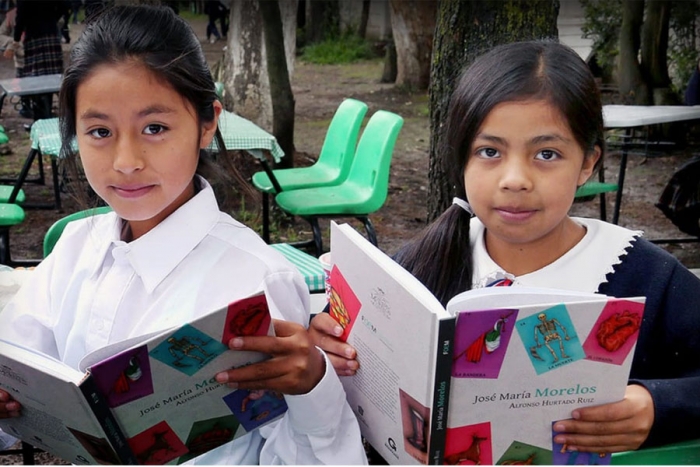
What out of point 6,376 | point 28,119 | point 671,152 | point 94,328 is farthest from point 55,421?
point 28,119

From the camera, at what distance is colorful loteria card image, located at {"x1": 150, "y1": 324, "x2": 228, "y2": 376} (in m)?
1.19

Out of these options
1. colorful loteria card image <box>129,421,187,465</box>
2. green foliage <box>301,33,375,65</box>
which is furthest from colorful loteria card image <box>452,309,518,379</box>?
green foliage <box>301,33,375,65</box>

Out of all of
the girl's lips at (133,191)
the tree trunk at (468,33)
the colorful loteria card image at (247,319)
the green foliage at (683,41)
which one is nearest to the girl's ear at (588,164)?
the colorful loteria card image at (247,319)

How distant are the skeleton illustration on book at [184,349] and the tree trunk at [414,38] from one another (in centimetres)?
1024

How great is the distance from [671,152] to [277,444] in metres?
6.69

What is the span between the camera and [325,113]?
9711 mm

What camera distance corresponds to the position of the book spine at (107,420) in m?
1.20

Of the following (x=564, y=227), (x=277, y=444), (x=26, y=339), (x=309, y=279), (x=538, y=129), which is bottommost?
(x=309, y=279)

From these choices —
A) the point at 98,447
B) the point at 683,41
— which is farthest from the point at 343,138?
the point at 683,41

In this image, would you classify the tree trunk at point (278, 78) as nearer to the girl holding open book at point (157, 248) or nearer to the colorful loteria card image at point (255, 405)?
the girl holding open book at point (157, 248)

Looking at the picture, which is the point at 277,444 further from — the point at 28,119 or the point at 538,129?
the point at 28,119

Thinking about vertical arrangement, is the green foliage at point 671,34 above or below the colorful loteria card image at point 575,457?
below

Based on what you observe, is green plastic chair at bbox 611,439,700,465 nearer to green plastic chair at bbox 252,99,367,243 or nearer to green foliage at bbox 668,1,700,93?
green plastic chair at bbox 252,99,367,243

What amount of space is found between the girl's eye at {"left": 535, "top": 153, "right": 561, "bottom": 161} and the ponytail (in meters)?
0.26
